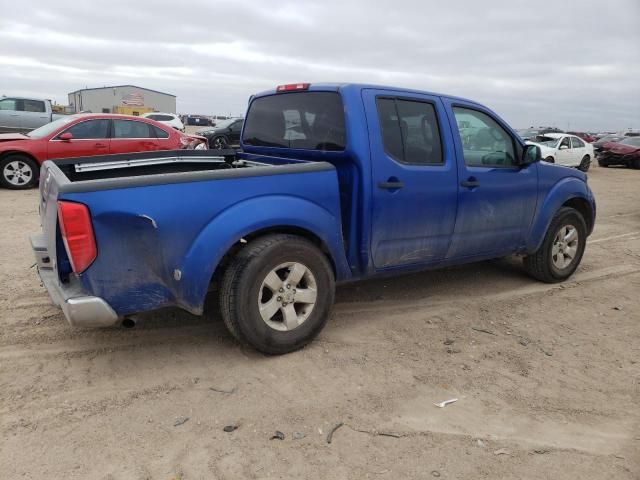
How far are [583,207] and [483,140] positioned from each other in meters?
1.76

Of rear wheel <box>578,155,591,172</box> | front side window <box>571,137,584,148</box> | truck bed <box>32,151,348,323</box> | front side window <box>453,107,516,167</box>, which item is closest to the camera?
truck bed <box>32,151,348,323</box>

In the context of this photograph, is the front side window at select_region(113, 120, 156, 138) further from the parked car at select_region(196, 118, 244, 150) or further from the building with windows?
the building with windows

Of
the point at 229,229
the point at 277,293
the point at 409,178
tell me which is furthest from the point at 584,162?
the point at 229,229

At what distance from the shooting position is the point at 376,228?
3.93m

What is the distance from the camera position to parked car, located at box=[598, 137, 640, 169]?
22.8 meters

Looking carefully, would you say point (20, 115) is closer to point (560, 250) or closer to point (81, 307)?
point (81, 307)

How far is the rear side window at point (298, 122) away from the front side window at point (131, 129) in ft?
22.9

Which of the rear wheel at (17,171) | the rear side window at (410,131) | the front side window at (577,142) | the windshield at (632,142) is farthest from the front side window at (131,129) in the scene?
the windshield at (632,142)

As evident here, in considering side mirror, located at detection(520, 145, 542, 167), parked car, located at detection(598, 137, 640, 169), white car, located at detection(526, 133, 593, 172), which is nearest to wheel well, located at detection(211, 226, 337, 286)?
side mirror, located at detection(520, 145, 542, 167)

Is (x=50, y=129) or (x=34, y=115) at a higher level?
(x=34, y=115)

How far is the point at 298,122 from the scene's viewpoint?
4.36 m

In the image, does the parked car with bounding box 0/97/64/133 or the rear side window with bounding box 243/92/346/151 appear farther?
the parked car with bounding box 0/97/64/133

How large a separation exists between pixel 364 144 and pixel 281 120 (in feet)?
3.32

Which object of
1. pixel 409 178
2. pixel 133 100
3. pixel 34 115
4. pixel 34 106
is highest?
pixel 133 100
